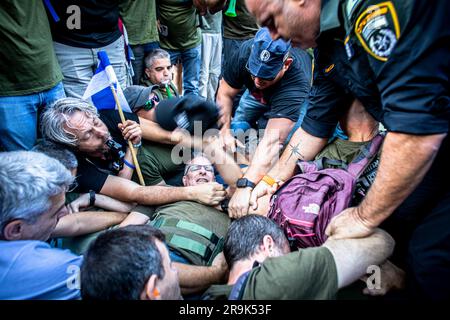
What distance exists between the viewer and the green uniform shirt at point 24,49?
7.97 ft

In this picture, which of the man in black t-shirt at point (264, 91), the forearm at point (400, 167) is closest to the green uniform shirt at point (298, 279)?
the forearm at point (400, 167)

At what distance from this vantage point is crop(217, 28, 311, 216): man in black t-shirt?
8.96ft

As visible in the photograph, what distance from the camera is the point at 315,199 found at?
1888 millimetres

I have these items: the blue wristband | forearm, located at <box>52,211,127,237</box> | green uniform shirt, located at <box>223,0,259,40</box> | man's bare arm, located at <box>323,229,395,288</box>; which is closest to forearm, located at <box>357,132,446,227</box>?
man's bare arm, located at <box>323,229,395,288</box>

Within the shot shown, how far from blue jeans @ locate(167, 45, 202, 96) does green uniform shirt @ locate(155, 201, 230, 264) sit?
8.25 feet

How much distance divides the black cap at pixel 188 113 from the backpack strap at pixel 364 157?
810mm

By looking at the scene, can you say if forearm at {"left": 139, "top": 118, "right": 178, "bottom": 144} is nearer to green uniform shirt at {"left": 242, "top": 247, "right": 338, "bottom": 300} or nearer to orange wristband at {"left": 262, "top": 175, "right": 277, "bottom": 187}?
orange wristband at {"left": 262, "top": 175, "right": 277, "bottom": 187}

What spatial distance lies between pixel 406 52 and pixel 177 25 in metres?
3.63

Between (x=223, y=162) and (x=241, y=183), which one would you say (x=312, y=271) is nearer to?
(x=241, y=183)

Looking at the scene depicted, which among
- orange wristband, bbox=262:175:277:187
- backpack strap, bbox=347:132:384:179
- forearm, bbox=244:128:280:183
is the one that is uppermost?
backpack strap, bbox=347:132:384:179

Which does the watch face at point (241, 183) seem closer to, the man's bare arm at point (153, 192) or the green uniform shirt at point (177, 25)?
the man's bare arm at point (153, 192)

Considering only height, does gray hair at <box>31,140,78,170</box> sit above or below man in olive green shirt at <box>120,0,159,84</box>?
below
